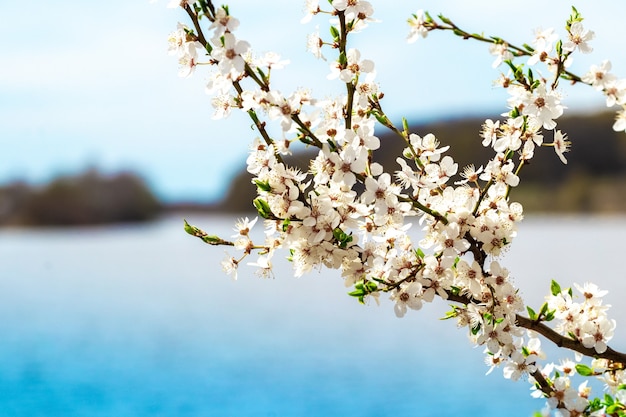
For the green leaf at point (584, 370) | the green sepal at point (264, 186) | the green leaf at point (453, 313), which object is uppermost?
the green sepal at point (264, 186)

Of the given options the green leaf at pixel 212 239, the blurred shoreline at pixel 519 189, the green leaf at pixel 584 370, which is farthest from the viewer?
the blurred shoreline at pixel 519 189

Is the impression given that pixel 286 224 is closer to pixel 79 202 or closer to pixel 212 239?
pixel 212 239

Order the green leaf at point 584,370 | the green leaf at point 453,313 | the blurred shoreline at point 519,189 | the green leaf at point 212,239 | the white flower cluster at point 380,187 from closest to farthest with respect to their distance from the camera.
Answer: the white flower cluster at point 380,187, the green leaf at point 212,239, the green leaf at point 453,313, the green leaf at point 584,370, the blurred shoreline at point 519,189

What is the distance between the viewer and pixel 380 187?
1.54 meters

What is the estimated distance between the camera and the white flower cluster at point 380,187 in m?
1.53

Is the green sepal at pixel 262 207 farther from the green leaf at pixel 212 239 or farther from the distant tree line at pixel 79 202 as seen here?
the distant tree line at pixel 79 202

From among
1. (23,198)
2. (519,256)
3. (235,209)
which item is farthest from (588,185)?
(23,198)

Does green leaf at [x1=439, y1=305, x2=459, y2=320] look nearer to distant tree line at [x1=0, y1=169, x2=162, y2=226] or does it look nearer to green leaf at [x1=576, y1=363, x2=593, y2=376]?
green leaf at [x1=576, y1=363, x2=593, y2=376]

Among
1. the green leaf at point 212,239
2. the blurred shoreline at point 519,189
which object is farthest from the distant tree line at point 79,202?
the green leaf at point 212,239

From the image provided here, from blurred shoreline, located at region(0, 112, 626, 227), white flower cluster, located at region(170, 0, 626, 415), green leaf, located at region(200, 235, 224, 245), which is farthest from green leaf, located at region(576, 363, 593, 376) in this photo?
blurred shoreline, located at region(0, 112, 626, 227)

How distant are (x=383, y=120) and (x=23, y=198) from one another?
41.0 metres

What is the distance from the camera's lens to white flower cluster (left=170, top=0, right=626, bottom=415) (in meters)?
1.53

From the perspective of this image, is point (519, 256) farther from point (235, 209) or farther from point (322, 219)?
point (322, 219)

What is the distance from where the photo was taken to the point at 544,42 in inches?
67.0
